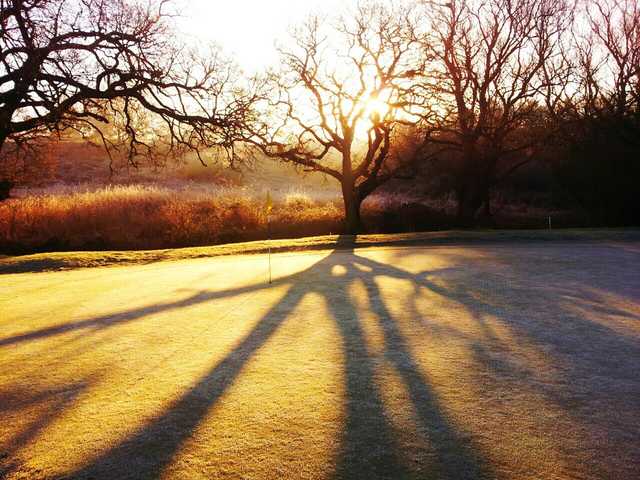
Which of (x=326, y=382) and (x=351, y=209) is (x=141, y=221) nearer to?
(x=351, y=209)

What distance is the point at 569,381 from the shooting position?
4.68 metres

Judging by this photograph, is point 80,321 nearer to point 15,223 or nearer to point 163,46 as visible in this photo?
point 163,46

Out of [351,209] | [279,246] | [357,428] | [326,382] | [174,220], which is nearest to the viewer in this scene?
[357,428]

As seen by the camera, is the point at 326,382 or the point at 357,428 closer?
the point at 357,428

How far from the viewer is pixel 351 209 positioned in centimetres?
2264

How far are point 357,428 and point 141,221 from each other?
1953cm

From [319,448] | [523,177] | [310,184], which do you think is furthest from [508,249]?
[310,184]

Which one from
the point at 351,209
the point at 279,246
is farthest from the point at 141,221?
the point at 351,209

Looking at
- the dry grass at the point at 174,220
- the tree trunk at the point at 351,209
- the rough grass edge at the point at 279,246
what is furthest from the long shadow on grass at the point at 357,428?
the tree trunk at the point at 351,209

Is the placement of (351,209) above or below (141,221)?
above

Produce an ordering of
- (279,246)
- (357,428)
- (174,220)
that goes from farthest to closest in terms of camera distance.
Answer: (174,220)
(279,246)
(357,428)

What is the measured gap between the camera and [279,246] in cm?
1739

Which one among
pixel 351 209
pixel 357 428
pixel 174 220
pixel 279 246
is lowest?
pixel 357 428

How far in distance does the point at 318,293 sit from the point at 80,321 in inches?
155
